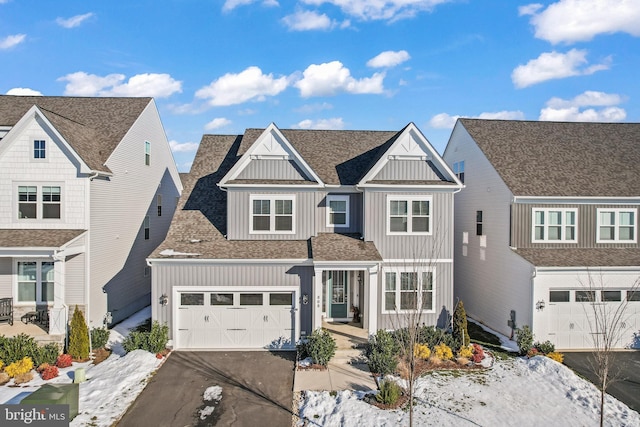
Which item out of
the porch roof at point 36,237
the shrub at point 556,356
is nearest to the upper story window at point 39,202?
the porch roof at point 36,237

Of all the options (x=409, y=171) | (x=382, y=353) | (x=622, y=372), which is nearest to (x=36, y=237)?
(x=382, y=353)

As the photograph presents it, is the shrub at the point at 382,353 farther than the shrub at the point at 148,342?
No

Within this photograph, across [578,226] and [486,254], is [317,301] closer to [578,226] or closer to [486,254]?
[486,254]

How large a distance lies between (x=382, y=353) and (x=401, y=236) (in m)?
5.10

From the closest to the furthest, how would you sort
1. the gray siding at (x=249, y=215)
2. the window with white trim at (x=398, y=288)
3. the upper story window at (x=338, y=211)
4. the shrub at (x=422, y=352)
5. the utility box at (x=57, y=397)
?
the utility box at (x=57, y=397), the shrub at (x=422, y=352), the window with white trim at (x=398, y=288), the gray siding at (x=249, y=215), the upper story window at (x=338, y=211)

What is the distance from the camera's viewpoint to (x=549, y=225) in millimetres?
17266

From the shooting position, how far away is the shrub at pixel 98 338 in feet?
49.3

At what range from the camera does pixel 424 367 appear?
44.2ft

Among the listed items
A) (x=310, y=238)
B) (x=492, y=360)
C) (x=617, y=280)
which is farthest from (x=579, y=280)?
(x=310, y=238)

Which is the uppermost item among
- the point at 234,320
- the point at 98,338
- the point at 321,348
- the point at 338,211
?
the point at 338,211

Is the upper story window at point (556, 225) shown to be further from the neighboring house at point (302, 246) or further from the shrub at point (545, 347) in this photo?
the shrub at point (545, 347)

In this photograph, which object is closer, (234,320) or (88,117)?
(234,320)

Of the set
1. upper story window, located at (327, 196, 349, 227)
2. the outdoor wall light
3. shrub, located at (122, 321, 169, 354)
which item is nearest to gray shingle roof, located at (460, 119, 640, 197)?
upper story window, located at (327, 196, 349, 227)

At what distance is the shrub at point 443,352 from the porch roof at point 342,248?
3.83 meters
